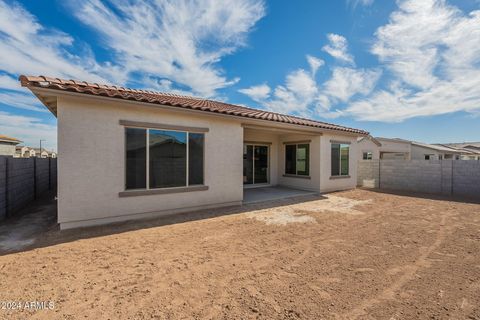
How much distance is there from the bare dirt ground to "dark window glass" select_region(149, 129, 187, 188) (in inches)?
48.5

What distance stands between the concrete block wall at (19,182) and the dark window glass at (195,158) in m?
5.15

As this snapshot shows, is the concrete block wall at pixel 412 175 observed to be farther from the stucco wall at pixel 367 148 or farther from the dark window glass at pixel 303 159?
the stucco wall at pixel 367 148

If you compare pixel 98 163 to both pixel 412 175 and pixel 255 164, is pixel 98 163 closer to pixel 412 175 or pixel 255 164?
pixel 255 164

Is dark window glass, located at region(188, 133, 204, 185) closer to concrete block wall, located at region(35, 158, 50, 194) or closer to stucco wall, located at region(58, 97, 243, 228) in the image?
stucco wall, located at region(58, 97, 243, 228)

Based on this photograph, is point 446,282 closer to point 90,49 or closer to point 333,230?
point 333,230

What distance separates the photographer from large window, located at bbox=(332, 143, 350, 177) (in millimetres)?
11294

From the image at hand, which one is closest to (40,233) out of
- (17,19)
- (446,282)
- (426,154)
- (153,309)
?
(153,309)

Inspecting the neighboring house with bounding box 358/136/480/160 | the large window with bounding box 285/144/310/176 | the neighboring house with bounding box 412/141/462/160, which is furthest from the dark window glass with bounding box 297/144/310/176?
the neighboring house with bounding box 412/141/462/160

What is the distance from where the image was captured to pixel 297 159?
11625mm

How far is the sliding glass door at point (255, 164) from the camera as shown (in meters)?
11.8

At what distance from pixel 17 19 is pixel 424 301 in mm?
11343

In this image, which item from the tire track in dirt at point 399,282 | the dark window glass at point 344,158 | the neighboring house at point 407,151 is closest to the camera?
the tire track in dirt at point 399,282

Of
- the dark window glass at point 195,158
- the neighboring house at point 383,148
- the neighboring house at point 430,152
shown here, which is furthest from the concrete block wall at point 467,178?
the neighboring house at point 430,152

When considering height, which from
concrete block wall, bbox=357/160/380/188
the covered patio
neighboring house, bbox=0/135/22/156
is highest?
neighboring house, bbox=0/135/22/156
